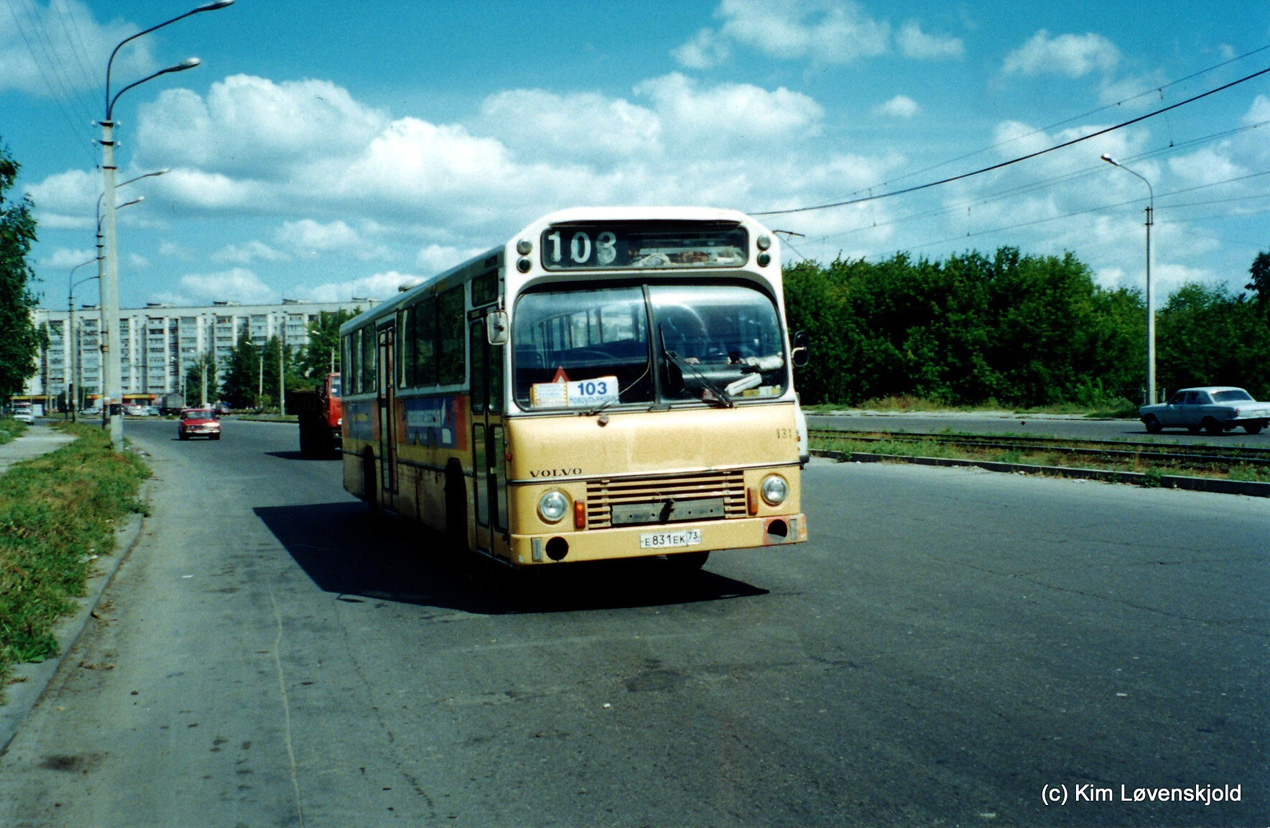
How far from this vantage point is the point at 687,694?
5.57 meters

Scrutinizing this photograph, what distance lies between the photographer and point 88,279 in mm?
50594

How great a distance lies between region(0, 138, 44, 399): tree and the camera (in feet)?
149

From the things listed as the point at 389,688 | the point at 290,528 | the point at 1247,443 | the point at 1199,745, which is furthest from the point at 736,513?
the point at 1247,443

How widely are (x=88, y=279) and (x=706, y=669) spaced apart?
52.0 m

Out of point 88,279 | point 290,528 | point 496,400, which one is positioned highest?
point 88,279

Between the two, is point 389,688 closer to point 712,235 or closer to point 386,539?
point 712,235

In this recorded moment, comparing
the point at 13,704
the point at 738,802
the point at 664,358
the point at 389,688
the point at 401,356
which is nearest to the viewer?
the point at 738,802

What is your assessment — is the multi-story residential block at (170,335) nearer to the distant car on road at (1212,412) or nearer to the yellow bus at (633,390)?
the distant car on road at (1212,412)

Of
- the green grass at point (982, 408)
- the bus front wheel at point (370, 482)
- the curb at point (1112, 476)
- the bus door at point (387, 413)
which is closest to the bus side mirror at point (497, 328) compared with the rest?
the bus door at point (387, 413)

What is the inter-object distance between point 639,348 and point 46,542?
5812mm

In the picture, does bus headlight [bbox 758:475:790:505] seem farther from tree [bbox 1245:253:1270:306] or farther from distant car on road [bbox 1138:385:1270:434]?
tree [bbox 1245:253:1270:306]

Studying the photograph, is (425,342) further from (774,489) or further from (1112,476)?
(1112,476)

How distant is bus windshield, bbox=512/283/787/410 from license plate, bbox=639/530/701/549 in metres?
0.93

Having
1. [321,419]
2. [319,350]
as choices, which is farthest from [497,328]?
[319,350]
